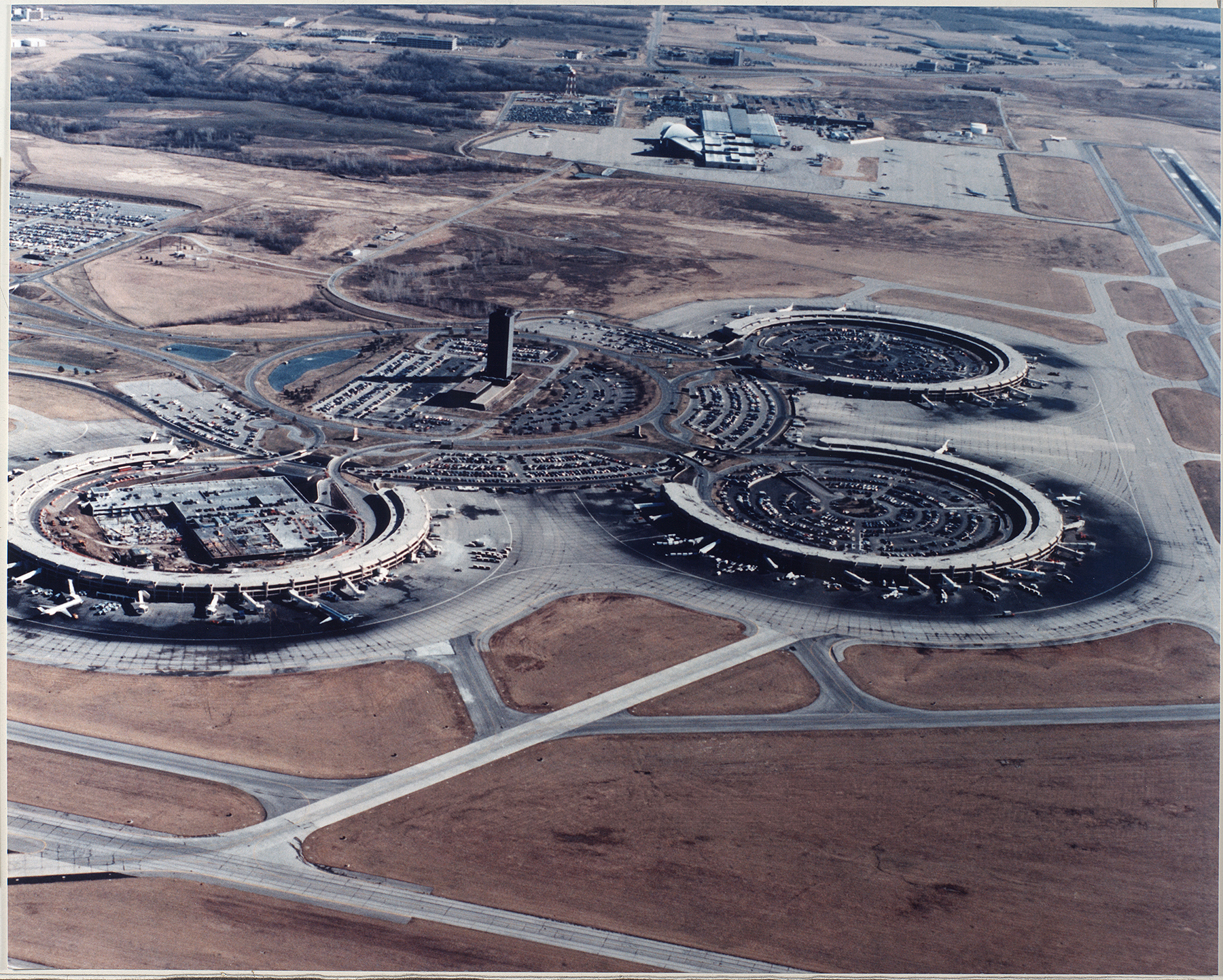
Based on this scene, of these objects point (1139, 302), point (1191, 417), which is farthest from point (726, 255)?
point (1191, 417)

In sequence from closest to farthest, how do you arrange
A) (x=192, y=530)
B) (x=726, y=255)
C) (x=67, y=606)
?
(x=67, y=606)
(x=192, y=530)
(x=726, y=255)

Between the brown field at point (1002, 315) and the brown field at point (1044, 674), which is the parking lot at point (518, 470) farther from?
the brown field at point (1002, 315)

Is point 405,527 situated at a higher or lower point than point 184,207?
lower

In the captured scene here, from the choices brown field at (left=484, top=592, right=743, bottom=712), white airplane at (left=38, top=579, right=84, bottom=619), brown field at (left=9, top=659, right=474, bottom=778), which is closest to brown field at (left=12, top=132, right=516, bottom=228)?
white airplane at (left=38, top=579, right=84, bottom=619)

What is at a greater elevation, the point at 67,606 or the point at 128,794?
the point at 67,606

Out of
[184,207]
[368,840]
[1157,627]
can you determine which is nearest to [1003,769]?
[1157,627]

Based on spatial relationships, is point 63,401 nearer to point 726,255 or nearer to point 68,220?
point 68,220

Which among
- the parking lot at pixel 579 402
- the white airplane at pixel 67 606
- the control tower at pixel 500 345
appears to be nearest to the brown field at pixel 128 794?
the white airplane at pixel 67 606

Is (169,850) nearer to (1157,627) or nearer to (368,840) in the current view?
(368,840)
